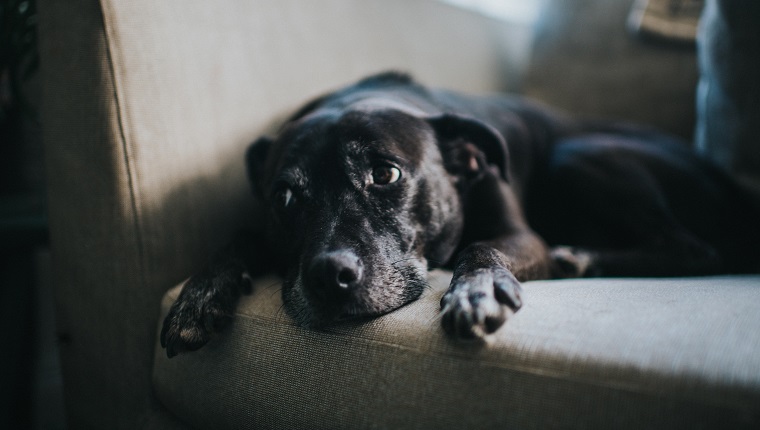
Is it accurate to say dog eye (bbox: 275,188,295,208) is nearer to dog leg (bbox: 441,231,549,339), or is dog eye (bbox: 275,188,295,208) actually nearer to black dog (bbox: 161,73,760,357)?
black dog (bbox: 161,73,760,357)

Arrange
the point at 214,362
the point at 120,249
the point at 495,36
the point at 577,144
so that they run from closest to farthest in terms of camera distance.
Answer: the point at 214,362
the point at 120,249
the point at 577,144
the point at 495,36

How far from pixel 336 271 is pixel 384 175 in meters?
0.43

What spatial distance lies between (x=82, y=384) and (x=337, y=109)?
1.22 m

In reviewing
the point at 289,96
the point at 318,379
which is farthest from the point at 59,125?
the point at 318,379

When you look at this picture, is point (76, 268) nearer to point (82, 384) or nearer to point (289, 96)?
point (82, 384)

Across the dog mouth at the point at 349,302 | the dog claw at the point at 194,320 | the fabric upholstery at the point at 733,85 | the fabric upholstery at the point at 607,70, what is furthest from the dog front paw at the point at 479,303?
the fabric upholstery at the point at 607,70

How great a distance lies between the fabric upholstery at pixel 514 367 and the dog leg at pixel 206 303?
0.04 meters

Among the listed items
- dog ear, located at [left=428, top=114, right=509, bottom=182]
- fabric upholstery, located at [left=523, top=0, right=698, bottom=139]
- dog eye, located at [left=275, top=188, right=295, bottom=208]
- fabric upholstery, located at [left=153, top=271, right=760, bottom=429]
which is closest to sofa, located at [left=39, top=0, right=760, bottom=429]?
fabric upholstery, located at [left=153, top=271, right=760, bottom=429]

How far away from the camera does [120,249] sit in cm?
138

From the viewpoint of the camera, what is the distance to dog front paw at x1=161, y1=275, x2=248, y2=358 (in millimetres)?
1188

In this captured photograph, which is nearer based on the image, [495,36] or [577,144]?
[577,144]

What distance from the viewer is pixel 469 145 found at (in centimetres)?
177

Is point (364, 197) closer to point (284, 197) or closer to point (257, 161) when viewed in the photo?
point (284, 197)

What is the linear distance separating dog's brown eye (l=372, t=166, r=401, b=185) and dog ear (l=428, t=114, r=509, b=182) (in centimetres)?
32
